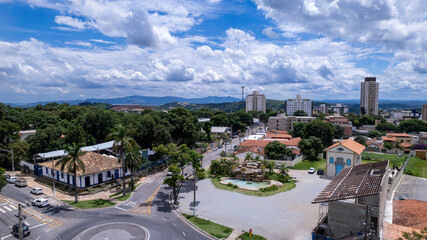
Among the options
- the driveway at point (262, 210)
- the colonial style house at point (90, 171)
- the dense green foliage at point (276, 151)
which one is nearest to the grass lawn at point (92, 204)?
the colonial style house at point (90, 171)

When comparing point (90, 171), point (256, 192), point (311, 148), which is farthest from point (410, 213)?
point (90, 171)

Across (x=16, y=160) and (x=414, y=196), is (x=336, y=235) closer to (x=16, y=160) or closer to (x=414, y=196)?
(x=414, y=196)

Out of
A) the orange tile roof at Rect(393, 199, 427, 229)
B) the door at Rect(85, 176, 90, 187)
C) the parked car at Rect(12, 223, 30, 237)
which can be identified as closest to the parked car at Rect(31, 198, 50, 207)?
the door at Rect(85, 176, 90, 187)

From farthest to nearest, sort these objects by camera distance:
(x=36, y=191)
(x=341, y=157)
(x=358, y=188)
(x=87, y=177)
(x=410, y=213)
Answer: (x=341, y=157)
(x=87, y=177)
(x=36, y=191)
(x=410, y=213)
(x=358, y=188)

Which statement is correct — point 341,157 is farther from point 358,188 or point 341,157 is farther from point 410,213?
point 358,188

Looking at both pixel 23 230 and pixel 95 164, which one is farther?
pixel 95 164

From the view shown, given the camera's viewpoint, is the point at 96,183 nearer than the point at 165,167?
Yes

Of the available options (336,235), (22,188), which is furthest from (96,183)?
(336,235)
